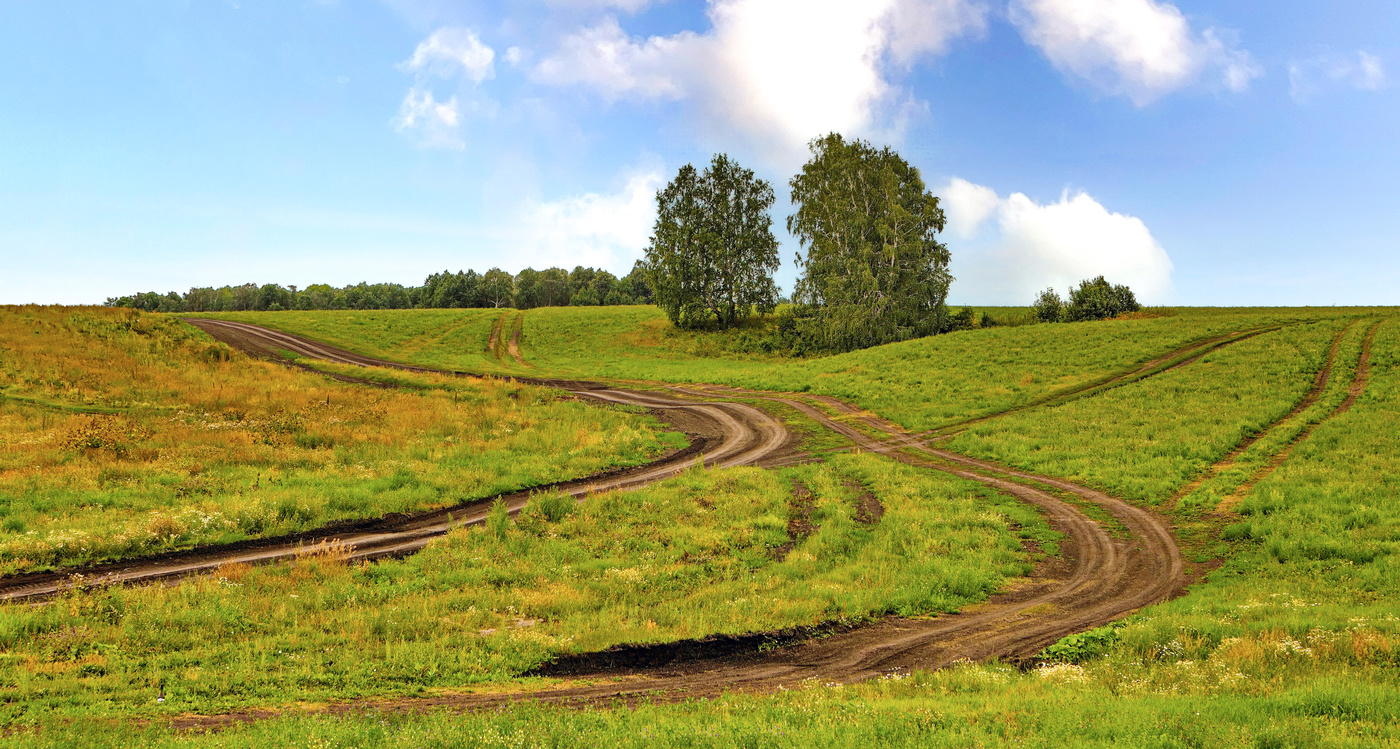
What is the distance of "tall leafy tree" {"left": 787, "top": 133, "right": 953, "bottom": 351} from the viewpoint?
6147 cm

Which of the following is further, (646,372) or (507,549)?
(646,372)

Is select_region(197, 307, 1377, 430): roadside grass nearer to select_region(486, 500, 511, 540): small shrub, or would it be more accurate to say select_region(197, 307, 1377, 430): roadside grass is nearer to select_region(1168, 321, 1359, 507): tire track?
select_region(1168, 321, 1359, 507): tire track

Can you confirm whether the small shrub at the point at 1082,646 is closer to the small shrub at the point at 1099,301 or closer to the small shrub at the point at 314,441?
the small shrub at the point at 314,441

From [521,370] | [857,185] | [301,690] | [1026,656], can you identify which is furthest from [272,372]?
[857,185]

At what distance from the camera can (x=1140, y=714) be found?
7.96 meters

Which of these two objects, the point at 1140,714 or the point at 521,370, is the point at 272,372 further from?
the point at 1140,714

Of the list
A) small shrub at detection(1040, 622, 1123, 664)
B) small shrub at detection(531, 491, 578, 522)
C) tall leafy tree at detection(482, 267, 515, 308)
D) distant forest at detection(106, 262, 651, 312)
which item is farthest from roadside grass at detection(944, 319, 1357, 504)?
tall leafy tree at detection(482, 267, 515, 308)

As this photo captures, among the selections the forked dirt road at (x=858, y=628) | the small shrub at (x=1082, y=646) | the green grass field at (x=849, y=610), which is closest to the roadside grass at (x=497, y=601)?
the green grass field at (x=849, y=610)

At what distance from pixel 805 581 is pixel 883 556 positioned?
9.44ft

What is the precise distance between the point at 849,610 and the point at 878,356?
39.5 meters

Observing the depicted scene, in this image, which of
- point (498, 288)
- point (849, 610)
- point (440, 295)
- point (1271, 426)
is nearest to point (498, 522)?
point (849, 610)

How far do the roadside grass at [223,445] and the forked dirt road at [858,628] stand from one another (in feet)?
4.55

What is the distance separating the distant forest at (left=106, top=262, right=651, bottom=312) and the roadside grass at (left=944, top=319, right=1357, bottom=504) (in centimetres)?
8874

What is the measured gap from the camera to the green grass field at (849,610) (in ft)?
26.8
